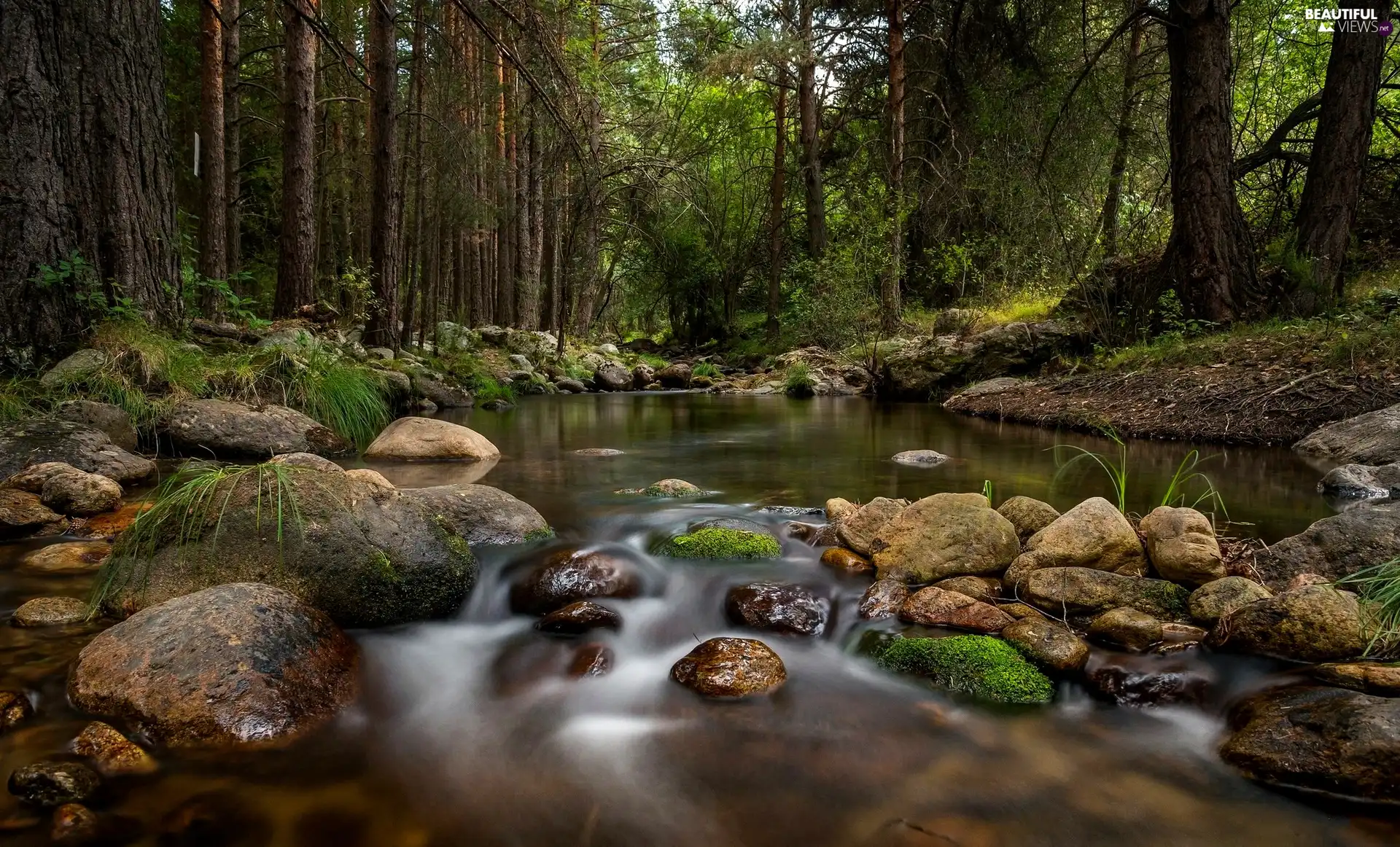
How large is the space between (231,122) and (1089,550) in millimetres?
14231

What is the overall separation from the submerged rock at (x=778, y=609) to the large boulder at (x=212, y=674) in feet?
5.12

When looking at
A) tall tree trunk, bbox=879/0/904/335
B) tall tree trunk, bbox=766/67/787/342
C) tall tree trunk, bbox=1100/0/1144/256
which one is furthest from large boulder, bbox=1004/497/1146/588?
tall tree trunk, bbox=766/67/787/342

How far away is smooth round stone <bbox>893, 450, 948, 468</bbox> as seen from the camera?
6070 mm

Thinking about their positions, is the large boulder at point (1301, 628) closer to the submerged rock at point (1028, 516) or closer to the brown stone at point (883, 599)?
the submerged rock at point (1028, 516)

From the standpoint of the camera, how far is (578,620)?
2977 mm

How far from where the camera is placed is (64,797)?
5.65ft

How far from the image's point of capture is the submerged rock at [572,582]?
3.18m

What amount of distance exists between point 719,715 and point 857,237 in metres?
13.3

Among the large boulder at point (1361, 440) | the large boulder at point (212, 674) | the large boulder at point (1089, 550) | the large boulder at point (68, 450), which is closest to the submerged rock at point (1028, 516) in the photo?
the large boulder at point (1089, 550)

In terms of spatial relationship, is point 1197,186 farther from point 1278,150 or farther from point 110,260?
point 110,260

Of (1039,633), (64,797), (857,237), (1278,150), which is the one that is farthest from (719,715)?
(857,237)

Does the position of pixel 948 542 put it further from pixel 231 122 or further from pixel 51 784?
pixel 231 122

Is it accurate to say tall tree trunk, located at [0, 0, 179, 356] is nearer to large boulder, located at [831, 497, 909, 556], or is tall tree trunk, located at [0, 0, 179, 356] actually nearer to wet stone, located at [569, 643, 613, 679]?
wet stone, located at [569, 643, 613, 679]

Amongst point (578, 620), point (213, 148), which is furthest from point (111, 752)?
point (213, 148)
